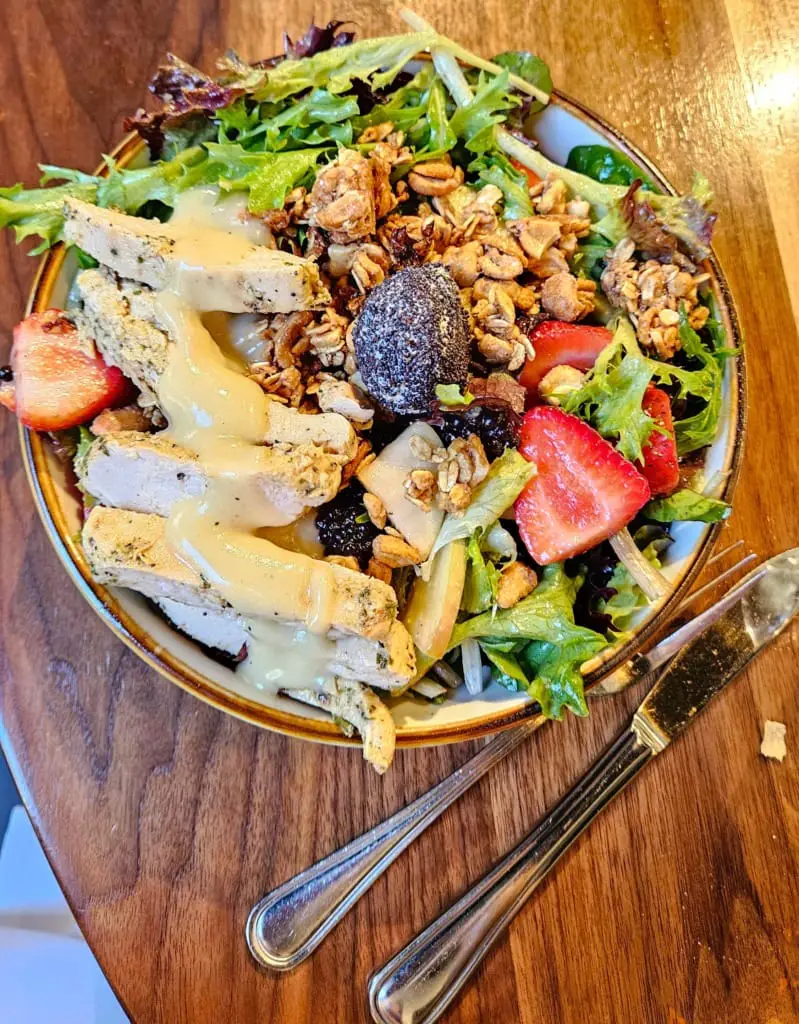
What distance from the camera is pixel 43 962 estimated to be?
2.41 metres

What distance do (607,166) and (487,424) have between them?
74 cm

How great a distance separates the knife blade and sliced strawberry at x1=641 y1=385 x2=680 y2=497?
0.41 meters

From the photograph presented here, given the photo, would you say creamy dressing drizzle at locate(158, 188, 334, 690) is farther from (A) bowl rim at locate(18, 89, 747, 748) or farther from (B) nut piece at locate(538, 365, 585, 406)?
(B) nut piece at locate(538, 365, 585, 406)

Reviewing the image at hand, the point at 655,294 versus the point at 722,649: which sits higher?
the point at 655,294

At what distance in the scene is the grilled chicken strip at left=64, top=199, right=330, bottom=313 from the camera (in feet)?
4.62

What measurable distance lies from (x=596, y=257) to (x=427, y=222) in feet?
1.31

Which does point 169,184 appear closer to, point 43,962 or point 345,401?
Result: point 345,401

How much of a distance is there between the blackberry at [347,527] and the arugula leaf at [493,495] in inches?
5.8

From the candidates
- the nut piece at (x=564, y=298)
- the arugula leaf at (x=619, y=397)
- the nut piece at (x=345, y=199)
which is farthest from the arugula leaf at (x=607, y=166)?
the nut piece at (x=345, y=199)

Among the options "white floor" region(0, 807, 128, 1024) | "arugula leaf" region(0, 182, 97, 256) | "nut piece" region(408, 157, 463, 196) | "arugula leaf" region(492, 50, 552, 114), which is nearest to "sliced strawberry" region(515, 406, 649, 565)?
"nut piece" region(408, 157, 463, 196)

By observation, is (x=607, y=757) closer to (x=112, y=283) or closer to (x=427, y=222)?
(x=427, y=222)

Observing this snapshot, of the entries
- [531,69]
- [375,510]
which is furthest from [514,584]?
[531,69]

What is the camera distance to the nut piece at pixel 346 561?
4.63 ft

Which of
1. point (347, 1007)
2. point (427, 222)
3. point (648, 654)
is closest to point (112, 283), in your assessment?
point (427, 222)
